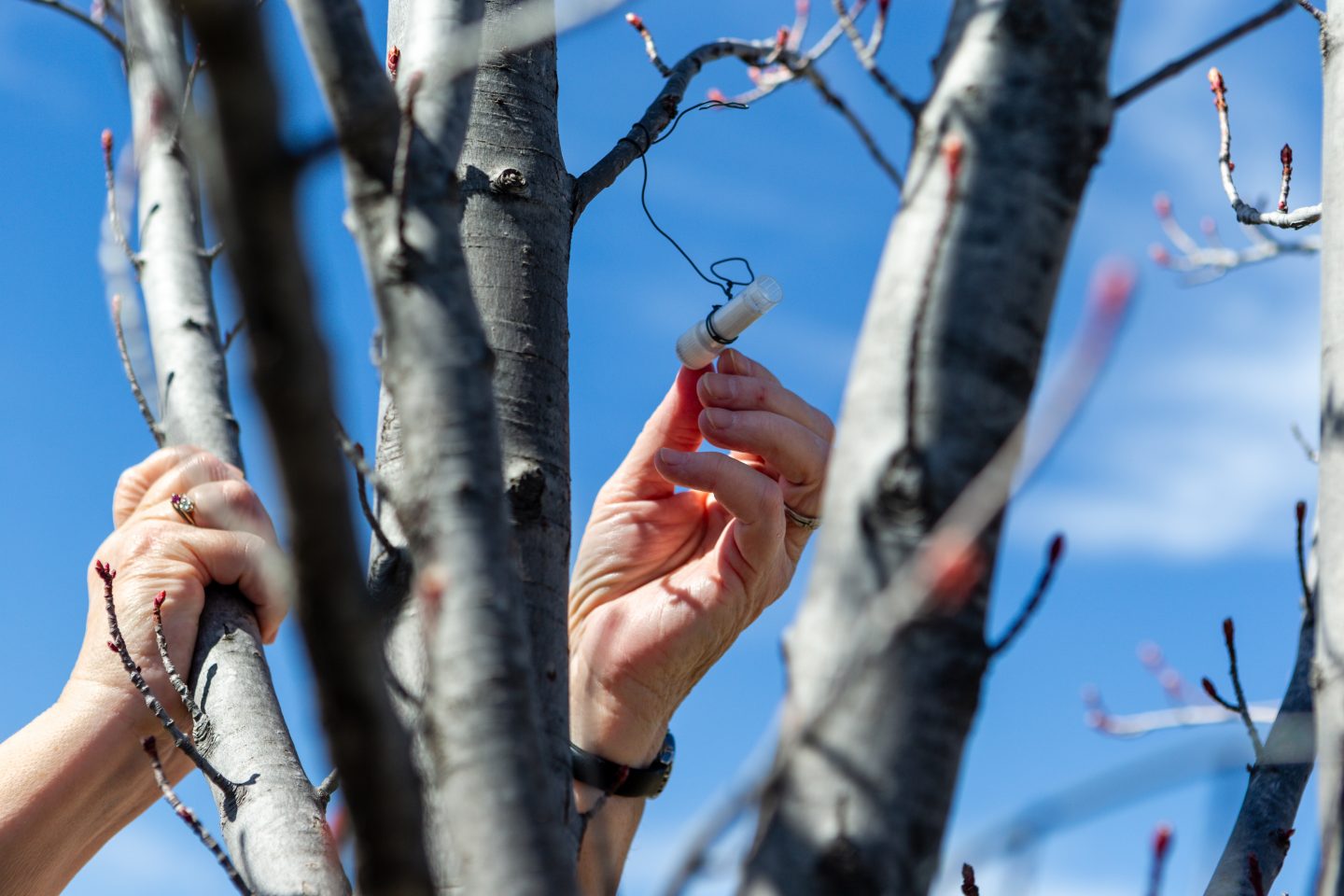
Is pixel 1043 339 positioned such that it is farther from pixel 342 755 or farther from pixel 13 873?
pixel 13 873

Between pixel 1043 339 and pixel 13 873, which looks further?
pixel 13 873

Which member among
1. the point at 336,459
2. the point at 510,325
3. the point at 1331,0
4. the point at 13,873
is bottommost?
the point at 13,873

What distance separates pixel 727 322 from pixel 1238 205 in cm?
96

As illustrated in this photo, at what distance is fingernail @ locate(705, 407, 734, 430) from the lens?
1991 millimetres

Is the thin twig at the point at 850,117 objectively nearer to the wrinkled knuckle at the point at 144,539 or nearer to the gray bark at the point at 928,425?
the gray bark at the point at 928,425

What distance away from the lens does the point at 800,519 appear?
2.29 m

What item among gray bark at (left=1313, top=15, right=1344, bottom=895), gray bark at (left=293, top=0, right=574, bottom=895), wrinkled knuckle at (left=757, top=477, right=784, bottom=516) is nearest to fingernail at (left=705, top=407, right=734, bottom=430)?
wrinkled knuckle at (left=757, top=477, right=784, bottom=516)

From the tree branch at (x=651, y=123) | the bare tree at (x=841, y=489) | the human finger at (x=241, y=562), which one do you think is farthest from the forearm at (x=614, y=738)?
the bare tree at (x=841, y=489)

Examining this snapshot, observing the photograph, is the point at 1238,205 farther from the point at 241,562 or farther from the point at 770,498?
the point at 241,562

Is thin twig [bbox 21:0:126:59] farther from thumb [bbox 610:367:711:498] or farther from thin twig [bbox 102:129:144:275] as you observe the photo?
thumb [bbox 610:367:711:498]

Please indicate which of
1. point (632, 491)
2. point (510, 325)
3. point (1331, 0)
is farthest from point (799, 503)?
point (1331, 0)

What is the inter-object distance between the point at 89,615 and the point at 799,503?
1322mm

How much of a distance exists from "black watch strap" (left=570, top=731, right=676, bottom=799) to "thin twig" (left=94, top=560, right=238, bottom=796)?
634 millimetres

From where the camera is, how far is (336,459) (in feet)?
1.82
